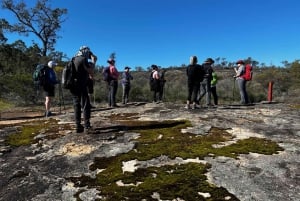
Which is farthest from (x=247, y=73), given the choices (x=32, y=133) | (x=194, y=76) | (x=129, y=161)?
(x=129, y=161)

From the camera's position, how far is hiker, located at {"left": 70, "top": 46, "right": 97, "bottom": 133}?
8.26 meters

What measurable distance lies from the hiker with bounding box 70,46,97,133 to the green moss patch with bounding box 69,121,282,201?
1.32 metres

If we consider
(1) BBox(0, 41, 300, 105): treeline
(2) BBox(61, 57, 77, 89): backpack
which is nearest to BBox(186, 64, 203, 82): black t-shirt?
(2) BBox(61, 57, 77, 89): backpack

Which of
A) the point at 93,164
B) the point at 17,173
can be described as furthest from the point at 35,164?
the point at 93,164

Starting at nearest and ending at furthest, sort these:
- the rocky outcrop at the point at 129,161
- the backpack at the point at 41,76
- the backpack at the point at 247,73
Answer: the rocky outcrop at the point at 129,161, the backpack at the point at 41,76, the backpack at the point at 247,73

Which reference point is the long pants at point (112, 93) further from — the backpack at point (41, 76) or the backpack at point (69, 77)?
the backpack at point (69, 77)

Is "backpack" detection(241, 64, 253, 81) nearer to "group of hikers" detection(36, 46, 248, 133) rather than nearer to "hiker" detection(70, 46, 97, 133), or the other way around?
"group of hikers" detection(36, 46, 248, 133)

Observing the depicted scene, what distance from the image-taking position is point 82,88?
836 cm

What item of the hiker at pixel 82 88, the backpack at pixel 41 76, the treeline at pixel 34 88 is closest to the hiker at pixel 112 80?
the backpack at pixel 41 76

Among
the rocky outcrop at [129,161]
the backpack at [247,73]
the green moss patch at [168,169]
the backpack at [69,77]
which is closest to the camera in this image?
the green moss patch at [168,169]

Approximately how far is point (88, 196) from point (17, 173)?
1.68 m

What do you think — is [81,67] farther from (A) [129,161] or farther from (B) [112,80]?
(B) [112,80]

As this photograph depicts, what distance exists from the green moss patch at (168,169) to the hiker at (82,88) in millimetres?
1322

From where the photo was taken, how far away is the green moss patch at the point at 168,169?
5.00 metres
